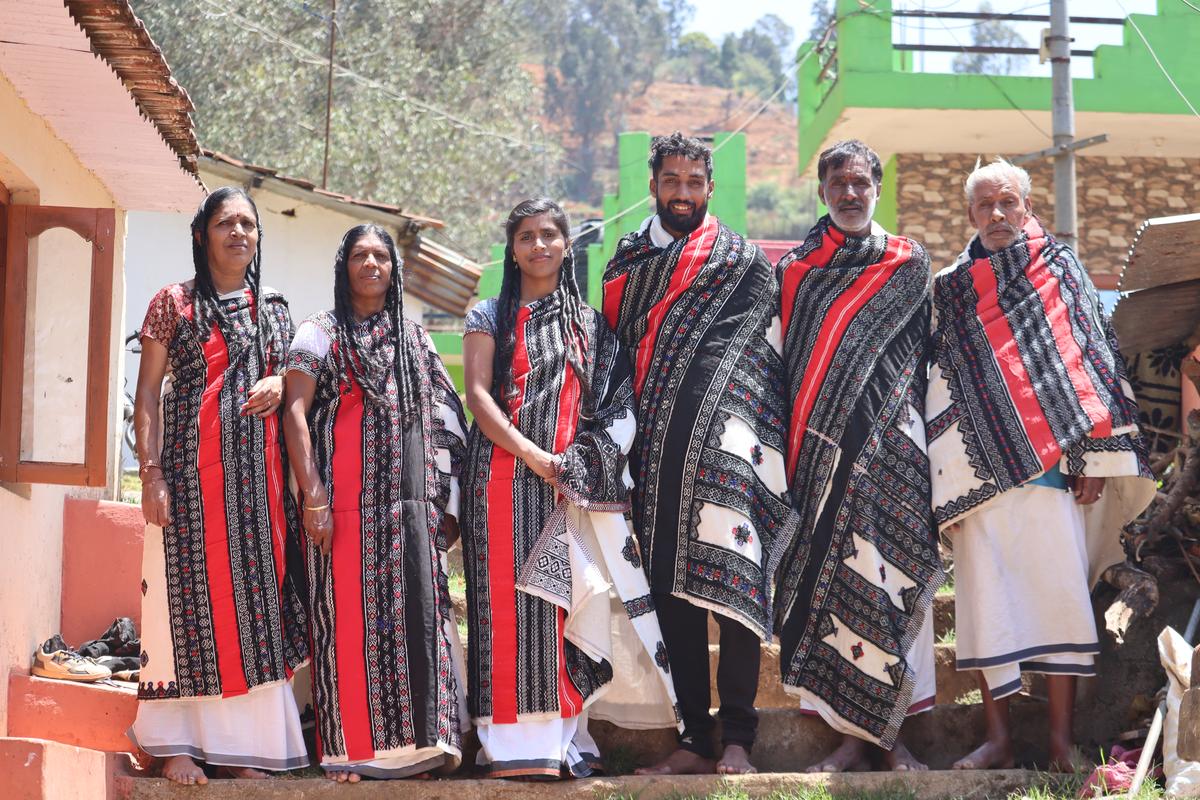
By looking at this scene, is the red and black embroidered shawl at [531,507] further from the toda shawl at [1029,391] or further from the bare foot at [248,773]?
the toda shawl at [1029,391]

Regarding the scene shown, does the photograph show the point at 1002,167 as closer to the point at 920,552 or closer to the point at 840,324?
the point at 840,324

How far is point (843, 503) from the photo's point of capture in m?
4.48

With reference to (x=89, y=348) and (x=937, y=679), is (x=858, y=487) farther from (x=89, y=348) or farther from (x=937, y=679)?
(x=89, y=348)

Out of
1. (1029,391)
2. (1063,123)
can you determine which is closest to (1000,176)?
(1029,391)

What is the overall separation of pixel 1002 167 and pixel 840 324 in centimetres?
79

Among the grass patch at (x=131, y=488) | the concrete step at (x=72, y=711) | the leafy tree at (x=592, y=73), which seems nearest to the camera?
the concrete step at (x=72, y=711)

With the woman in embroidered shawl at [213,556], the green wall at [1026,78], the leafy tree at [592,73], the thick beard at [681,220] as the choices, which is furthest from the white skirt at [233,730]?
the leafy tree at [592,73]

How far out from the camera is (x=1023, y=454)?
439 centimetres

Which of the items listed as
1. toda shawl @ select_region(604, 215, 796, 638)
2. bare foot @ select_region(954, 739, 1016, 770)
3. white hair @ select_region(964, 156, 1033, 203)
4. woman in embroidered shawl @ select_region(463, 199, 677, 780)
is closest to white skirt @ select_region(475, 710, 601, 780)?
woman in embroidered shawl @ select_region(463, 199, 677, 780)

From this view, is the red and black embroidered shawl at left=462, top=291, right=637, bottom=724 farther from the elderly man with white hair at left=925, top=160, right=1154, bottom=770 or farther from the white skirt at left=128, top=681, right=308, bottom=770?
the elderly man with white hair at left=925, top=160, right=1154, bottom=770

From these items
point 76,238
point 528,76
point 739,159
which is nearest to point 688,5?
point 528,76

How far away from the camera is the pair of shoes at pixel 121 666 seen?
16.8 ft

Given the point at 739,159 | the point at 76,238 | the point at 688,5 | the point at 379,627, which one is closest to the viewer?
the point at 379,627

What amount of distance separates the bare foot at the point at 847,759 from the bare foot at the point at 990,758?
30 centimetres
